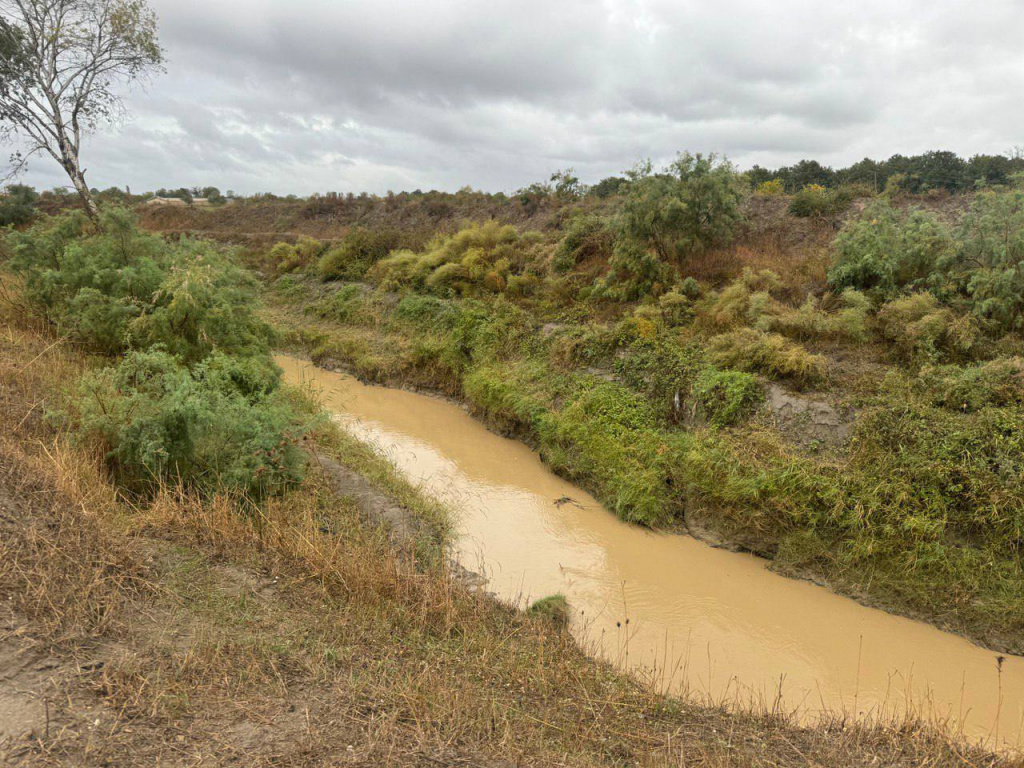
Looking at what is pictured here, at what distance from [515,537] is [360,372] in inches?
340

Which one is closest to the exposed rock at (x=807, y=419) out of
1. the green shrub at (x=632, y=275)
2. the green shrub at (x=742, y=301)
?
the green shrub at (x=742, y=301)

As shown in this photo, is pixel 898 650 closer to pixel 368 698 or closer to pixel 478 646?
pixel 478 646

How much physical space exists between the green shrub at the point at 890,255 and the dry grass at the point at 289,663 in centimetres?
887

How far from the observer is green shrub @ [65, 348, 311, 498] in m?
6.23

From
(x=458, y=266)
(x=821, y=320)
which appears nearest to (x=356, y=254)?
(x=458, y=266)

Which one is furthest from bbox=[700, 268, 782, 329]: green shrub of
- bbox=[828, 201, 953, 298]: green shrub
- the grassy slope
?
bbox=[828, 201, 953, 298]: green shrub

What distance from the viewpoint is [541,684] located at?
435 centimetres

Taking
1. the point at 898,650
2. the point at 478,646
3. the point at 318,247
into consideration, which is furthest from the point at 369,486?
the point at 318,247

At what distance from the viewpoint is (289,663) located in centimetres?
411

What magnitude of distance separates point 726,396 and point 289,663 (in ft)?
24.4

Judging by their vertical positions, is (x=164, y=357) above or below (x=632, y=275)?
below

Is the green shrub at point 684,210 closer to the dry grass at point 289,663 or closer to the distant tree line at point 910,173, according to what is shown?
the distant tree line at point 910,173

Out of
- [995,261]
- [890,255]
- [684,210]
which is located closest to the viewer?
[995,261]

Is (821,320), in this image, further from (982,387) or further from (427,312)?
(427,312)
